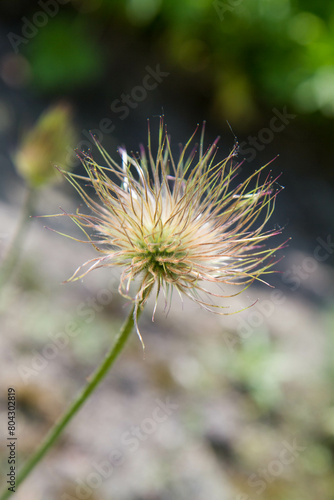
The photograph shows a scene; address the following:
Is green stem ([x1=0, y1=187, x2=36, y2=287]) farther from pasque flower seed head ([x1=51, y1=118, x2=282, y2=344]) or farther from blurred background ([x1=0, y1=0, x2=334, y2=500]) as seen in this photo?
pasque flower seed head ([x1=51, y1=118, x2=282, y2=344])

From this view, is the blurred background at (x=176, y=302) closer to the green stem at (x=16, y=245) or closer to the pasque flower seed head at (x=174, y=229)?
the green stem at (x=16, y=245)

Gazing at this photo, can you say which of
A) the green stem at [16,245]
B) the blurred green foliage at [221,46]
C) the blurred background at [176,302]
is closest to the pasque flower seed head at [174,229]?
the blurred background at [176,302]

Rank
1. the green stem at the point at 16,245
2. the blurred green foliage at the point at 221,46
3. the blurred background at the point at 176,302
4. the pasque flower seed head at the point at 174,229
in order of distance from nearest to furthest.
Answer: the pasque flower seed head at the point at 174,229
the green stem at the point at 16,245
the blurred background at the point at 176,302
the blurred green foliage at the point at 221,46

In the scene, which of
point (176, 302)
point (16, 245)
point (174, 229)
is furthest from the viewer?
point (176, 302)

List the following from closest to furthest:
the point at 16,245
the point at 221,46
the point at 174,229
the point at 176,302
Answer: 1. the point at 174,229
2. the point at 16,245
3. the point at 176,302
4. the point at 221,46

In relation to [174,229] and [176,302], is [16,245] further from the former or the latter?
[176,302]

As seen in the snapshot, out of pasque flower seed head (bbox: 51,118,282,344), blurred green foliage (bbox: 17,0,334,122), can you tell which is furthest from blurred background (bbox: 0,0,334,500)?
pasque flower seed head (bbox: 51,118,282,344)

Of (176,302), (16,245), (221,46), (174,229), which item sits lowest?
(16,245)

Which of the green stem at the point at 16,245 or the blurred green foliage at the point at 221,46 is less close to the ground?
the blurred green foliage at the point at 221,46

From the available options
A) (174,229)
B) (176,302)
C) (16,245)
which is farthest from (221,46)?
(174,229)

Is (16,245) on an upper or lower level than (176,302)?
lower
